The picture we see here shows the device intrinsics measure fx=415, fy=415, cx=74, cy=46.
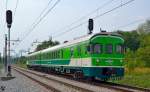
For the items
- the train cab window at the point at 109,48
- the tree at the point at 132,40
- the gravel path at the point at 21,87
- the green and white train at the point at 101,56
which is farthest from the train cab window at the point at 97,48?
the tree at the point at 132,40

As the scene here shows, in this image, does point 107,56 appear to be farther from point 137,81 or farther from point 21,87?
point 21,87

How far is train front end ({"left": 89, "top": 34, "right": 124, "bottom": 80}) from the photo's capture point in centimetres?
2486

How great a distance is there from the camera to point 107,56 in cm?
2525

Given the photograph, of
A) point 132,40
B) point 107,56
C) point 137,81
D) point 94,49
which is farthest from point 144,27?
point 94,49

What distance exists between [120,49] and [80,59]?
108 inches

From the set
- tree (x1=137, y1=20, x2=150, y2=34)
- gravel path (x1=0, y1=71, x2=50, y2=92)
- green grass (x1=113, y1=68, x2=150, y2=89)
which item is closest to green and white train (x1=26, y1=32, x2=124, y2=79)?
green grass (x1=113, y1=68, x2=150, y2=89)

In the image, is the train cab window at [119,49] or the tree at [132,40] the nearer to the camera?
the train cab window at [119,49]

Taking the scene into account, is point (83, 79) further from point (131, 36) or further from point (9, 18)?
point (131, 36)

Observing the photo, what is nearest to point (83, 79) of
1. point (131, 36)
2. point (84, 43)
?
point (84, 43)

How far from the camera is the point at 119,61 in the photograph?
25.5m

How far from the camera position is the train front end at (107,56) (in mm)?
24859

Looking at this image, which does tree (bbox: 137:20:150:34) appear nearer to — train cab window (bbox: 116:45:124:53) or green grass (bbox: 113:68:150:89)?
green grass (bbox: 113:68:150:89)

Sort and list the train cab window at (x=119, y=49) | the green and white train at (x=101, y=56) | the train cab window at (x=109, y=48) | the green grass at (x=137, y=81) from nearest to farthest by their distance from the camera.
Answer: the green and white train at (x=101, y=56)
the green grass at (x=137, y=81)
the train cab window at (x=109, y=48)
the train cab window at (x=119, y=49)

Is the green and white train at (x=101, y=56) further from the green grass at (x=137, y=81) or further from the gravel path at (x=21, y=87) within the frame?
the gravel path at (x=21, y=87)
